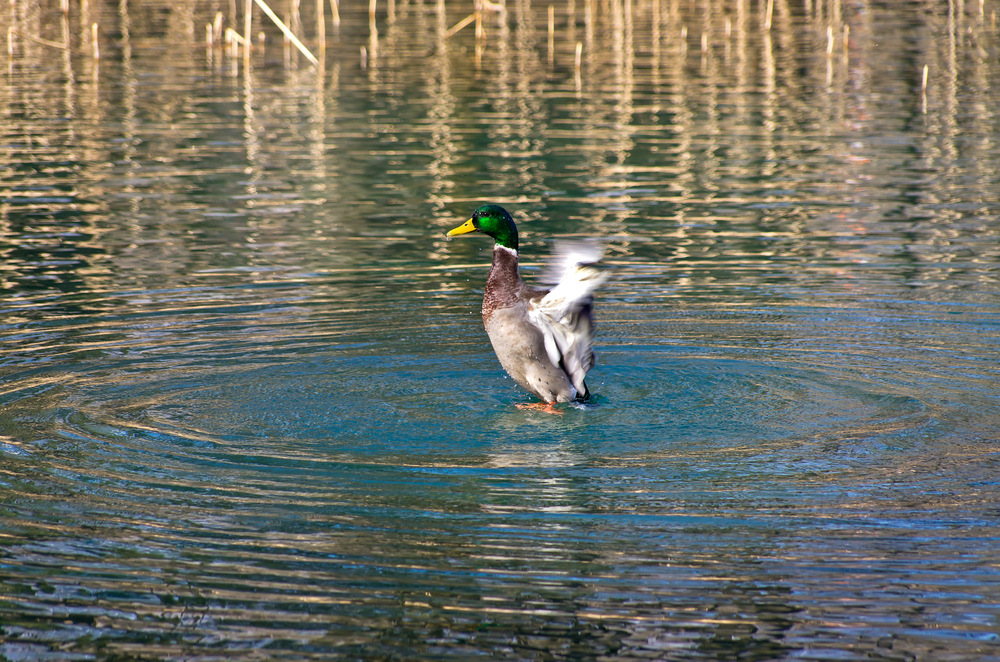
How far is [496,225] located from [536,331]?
0.93m

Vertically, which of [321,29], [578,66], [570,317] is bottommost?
[570,317]

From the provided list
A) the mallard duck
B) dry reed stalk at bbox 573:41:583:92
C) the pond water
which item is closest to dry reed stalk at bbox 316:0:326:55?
dry reed stalk at bbox 573:41:583:92

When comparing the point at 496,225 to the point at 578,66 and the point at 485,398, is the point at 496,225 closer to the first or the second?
the point at 485,398

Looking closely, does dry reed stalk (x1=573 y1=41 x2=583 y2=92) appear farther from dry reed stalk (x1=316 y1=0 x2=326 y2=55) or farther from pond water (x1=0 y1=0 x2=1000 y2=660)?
dry reed stalk (x1=316 y1=0 x2=326 y2=55)

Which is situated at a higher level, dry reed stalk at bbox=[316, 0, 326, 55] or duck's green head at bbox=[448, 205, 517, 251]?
dry reed stalk at bbox=[316, 0, 326, 55]

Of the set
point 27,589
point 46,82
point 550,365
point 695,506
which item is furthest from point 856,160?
point 46,82

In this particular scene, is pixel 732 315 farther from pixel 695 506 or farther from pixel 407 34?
pixel 407 34

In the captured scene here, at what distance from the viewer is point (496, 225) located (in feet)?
30.9

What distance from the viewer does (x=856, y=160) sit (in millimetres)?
19922

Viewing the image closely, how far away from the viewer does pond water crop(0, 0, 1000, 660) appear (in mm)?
6016

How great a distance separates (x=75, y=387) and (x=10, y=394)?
0.48 metres

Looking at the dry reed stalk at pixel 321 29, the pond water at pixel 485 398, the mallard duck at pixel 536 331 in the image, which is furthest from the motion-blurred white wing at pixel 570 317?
the dry reed stalk at pixel 321 29

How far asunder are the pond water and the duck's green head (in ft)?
4.04

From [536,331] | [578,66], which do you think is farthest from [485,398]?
[578,66]
